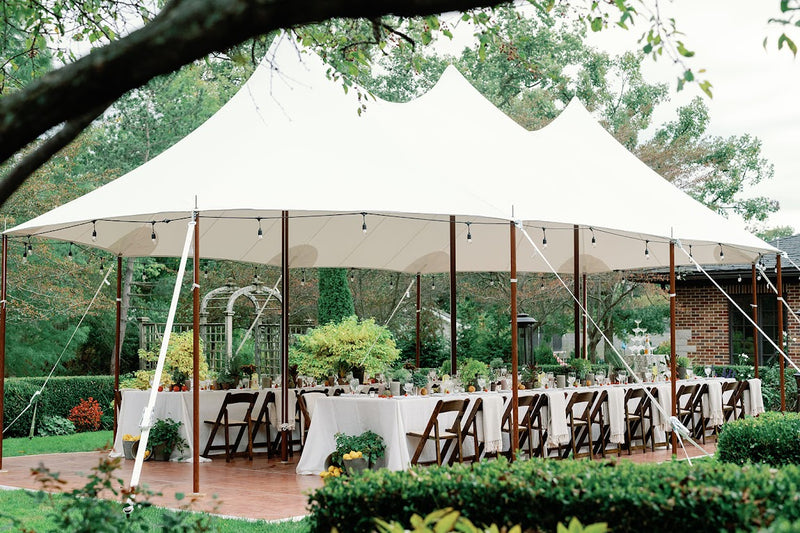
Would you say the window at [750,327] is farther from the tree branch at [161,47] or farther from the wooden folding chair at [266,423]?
the tree branch at [161,47]

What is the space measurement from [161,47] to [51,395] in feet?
46.0

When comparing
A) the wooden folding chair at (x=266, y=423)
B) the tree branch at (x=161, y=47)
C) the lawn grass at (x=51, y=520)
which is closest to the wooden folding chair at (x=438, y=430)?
the lawn grass at (x=51, y=520)

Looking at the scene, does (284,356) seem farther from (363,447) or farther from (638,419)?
(638,419)

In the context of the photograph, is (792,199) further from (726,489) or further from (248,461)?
(726,489)

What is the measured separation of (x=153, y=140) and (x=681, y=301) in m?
11.4

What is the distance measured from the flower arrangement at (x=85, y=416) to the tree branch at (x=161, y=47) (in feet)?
45.0

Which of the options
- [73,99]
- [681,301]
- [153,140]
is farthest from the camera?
[153,140]

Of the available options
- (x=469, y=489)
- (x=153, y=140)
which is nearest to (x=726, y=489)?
(x=469, y=489)

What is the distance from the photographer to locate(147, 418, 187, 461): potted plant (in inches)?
418

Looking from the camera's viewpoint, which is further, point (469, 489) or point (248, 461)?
point (248, 461)

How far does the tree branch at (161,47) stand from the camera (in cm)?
254

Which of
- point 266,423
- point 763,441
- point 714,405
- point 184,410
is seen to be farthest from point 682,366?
point 184,410

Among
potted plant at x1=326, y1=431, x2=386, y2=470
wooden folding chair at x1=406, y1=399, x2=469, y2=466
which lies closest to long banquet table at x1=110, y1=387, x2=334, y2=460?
potted plant at x1=326, y1=431, x2=386, y2=470

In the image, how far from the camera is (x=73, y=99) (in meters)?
2.62
